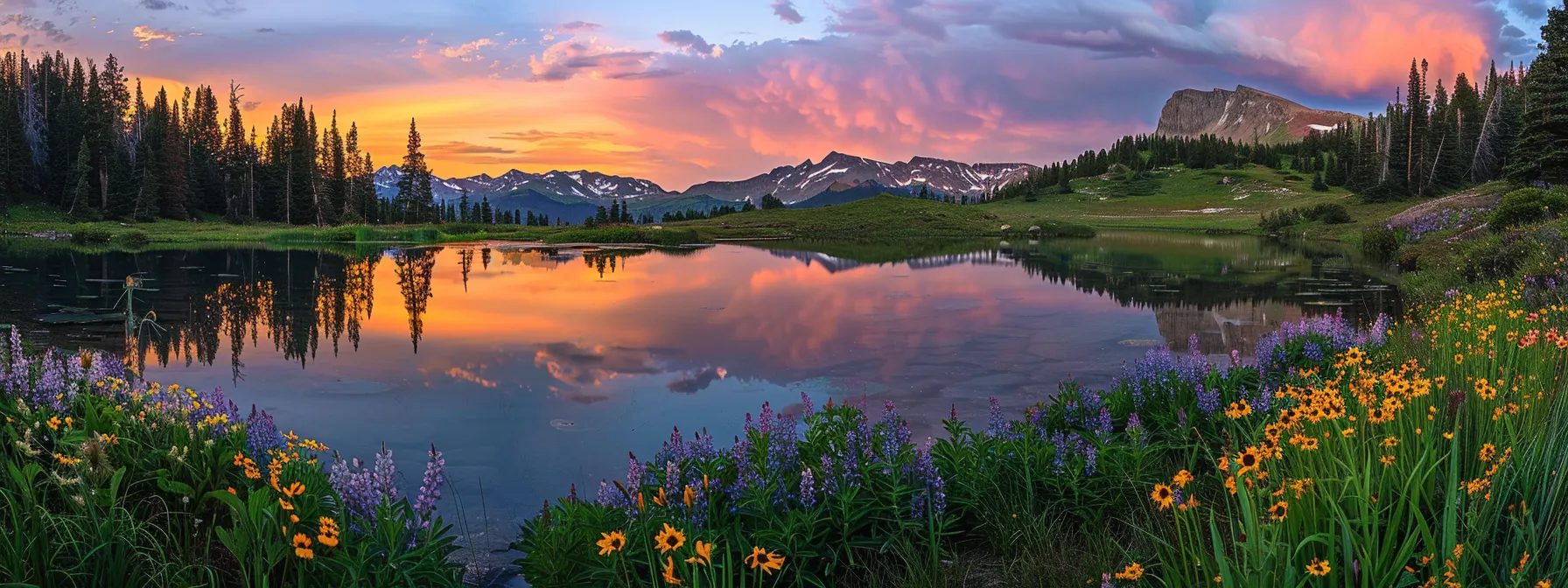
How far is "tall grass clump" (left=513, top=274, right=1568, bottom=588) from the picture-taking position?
3.17 meters

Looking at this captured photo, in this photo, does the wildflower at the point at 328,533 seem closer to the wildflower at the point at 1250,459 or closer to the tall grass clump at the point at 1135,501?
the tall grass clump at the point at 1135,501

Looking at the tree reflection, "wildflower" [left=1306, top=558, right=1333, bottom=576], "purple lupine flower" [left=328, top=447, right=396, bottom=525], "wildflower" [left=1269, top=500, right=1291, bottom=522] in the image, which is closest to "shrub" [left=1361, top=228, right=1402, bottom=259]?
the tree reflection

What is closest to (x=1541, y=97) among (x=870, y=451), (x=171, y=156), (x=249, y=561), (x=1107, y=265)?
(x=1107, y=265)

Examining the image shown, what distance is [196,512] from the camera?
4.61 meters

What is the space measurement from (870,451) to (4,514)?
4.63 meters

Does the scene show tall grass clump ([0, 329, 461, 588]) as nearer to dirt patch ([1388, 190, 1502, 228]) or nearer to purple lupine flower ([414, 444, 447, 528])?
purple lupine flower ([414, 444, 447, 528])

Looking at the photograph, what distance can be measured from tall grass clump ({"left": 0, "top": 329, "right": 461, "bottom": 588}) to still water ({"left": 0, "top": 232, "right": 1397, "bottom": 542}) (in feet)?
5.10

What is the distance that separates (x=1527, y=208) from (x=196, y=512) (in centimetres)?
3247

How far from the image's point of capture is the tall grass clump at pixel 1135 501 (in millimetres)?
3168

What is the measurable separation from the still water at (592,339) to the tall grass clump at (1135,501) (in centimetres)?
201

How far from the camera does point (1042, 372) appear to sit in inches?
433

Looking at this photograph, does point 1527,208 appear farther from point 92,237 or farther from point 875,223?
point 92,237

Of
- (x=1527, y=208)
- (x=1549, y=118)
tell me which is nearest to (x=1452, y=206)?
(x=1549, y=118)

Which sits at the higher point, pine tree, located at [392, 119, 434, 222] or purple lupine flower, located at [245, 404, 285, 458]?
pine tree, located at [392, 119, 434, 222]
